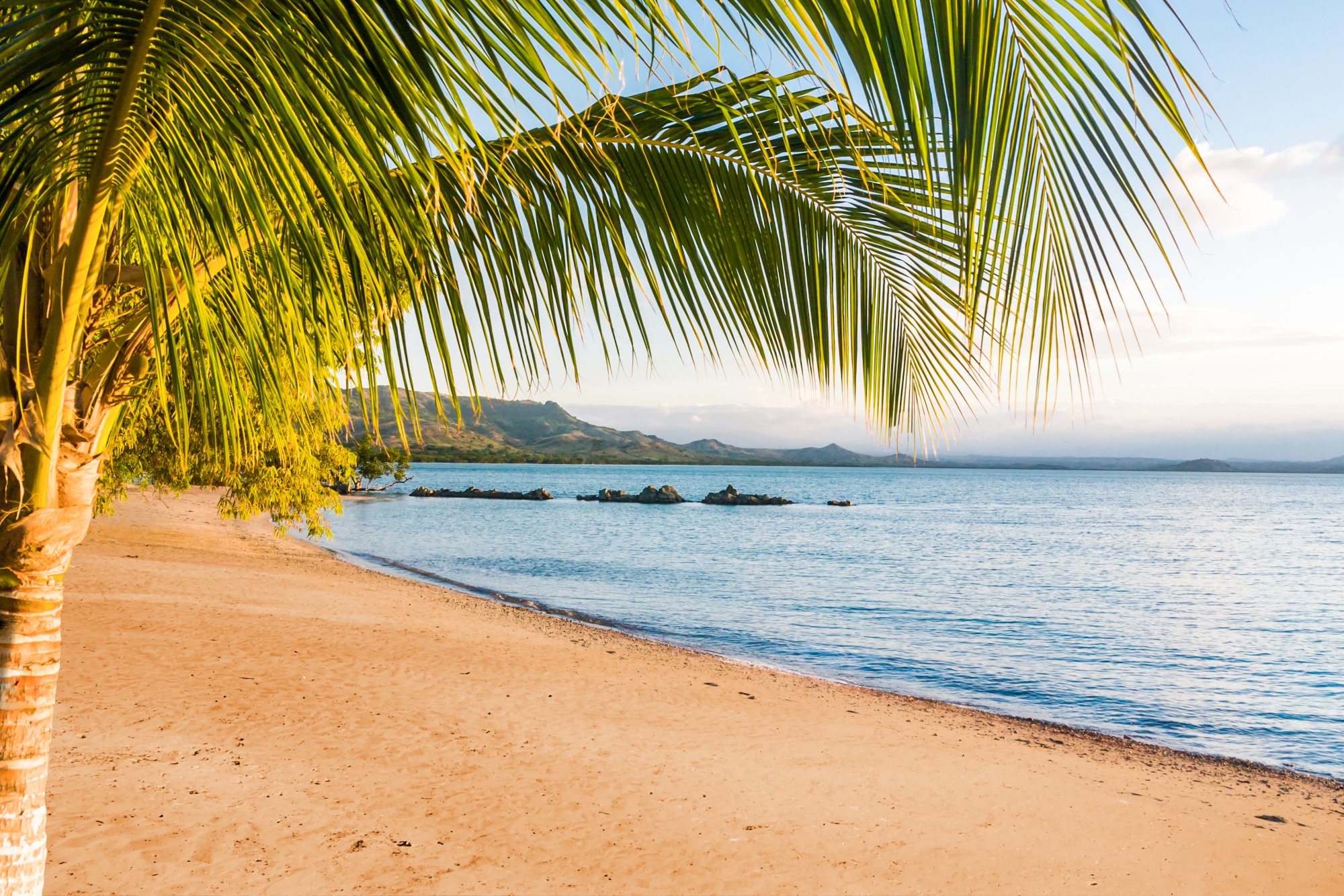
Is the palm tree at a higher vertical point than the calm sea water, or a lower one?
higher

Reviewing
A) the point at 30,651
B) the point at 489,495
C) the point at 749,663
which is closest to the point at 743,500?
the point at 489,495

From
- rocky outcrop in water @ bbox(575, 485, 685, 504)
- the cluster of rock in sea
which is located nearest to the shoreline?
rocky outcrop in water @ bbox(575, 485, 685, 504)

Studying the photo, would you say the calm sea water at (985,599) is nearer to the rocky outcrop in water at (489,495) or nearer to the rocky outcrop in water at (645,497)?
the rocky outcrop in water at (645,497)

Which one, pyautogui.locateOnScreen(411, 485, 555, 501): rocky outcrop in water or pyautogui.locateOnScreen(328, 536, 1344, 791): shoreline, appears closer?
pyautogui.locateOnScreen(328, 536, 1344, 791): shoreline

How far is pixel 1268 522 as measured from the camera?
7838 centimetres

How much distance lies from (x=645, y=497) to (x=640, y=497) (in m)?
0.88

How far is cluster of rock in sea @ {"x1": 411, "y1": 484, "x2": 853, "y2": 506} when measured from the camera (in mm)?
87812

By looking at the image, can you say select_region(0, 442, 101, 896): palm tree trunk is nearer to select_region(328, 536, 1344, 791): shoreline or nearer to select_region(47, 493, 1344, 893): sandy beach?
select_region(47, 493, 1344, 893): sandy beach

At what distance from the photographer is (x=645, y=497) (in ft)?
297

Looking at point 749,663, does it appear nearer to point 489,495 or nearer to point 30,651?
point 30,651

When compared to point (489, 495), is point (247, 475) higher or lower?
higher

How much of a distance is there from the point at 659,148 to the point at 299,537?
40.6 meters

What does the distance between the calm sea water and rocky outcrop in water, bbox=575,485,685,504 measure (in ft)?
49.3

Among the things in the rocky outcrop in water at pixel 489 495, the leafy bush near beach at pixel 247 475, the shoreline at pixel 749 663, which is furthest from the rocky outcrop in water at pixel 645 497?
the leafy bush near beach at pixel 247 475
